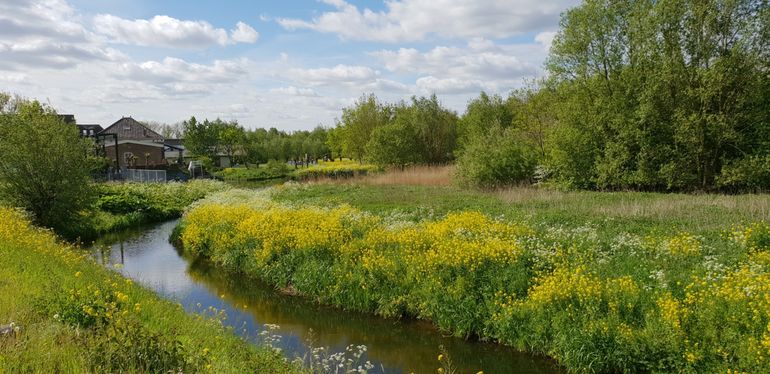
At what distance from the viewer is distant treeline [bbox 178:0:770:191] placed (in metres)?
20.6

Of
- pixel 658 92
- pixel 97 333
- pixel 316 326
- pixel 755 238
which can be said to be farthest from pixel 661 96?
pixel 97 333

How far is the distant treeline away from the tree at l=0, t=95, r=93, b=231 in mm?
18501

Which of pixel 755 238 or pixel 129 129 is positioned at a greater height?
pixel 129 129

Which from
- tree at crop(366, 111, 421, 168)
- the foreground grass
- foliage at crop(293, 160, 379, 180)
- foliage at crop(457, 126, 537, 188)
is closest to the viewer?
the foreground grass

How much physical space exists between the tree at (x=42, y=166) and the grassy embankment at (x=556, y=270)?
312 inches

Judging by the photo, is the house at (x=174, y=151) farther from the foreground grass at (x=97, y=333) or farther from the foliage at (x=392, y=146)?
the foreground grass at (x=97, y=333)

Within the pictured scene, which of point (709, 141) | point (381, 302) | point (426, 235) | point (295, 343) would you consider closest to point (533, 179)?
point (709, 141)

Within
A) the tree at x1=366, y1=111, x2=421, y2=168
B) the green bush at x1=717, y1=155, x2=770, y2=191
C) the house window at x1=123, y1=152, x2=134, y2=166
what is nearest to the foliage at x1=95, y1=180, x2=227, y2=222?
the tree at x1=366, y1=111, x2=421, y2=168

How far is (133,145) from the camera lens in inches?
2356

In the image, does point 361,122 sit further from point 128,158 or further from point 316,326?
point 316,326

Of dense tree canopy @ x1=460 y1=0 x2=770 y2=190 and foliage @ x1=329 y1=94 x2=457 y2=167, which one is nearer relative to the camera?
dense tree canopy @ x1=460 y1=0 x2=770 y2=190

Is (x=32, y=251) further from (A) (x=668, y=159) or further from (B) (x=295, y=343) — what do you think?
(A) (x=668, y=159)

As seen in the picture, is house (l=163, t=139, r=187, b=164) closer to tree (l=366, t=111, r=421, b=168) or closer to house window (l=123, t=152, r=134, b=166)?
house window (l=123, t=152, r=134, b=166)

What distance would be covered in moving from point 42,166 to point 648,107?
26261 millimetres
